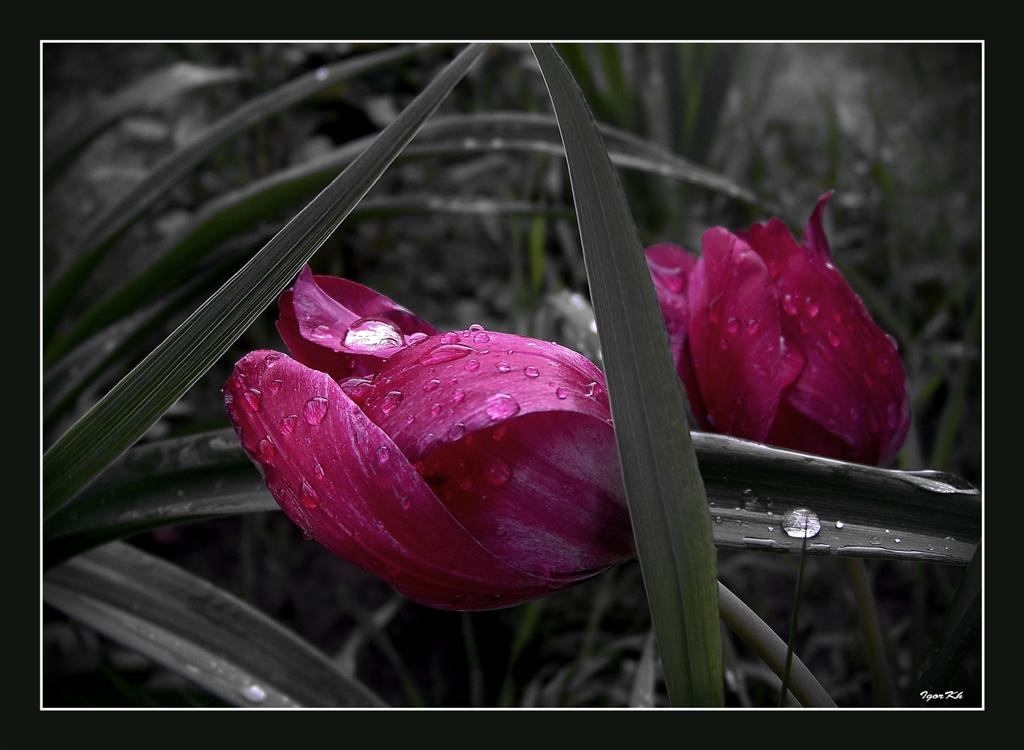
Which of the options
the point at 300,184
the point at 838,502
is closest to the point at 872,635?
the point at 838,502

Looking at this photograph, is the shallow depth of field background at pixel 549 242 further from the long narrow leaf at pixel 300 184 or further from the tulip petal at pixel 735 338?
the tulip petal at pixel 735 338

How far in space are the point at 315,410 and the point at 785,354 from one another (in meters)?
0.23

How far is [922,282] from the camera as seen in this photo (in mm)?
1120

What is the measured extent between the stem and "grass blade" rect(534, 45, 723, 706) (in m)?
0.18

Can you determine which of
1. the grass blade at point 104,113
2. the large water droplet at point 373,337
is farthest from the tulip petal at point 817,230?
the grass blade at point 104,113

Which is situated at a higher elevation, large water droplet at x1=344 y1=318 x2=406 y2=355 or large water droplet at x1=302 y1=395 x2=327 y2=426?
large water droplet at x1=344 y1=318 x2=406 y2=355

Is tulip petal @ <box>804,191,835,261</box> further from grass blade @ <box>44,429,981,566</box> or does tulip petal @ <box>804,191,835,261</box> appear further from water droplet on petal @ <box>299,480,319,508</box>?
water droplet on petal @ <box>299,480,319,508</box>

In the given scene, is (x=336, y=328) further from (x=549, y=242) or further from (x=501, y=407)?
(x=549, y=242)

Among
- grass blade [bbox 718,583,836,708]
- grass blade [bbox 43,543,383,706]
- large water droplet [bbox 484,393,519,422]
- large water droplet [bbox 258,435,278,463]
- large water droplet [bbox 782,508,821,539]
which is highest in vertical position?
large water droplet [bbox 484,393,519,422]

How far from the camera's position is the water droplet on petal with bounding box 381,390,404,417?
1.00 ft

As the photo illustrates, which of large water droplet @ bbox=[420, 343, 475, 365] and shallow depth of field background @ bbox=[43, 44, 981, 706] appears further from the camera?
shallow depth of field background @ bbox=[43, 44, 981, 706]

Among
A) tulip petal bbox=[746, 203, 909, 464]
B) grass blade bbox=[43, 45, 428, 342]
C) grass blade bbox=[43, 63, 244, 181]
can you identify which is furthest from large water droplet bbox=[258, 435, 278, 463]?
grass blade bbox=[43, 63, 244, 181]
